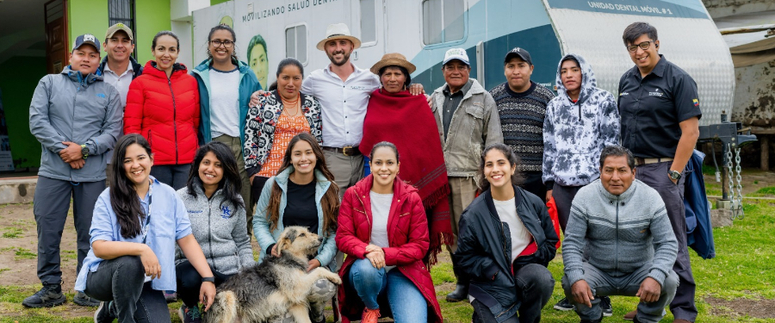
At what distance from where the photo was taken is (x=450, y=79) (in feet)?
15.8

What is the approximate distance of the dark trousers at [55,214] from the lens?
4.73m

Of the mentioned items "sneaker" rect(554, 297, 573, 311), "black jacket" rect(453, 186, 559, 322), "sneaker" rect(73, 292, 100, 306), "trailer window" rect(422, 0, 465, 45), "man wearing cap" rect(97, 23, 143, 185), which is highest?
"trailer window" rect(422, 0, 465, 45)

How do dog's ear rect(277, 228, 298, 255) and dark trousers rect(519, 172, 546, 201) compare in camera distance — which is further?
dark trousers rect(519, 172, 546, 201)

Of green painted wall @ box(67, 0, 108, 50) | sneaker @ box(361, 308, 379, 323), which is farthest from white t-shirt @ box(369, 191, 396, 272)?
green painted wall @ box(67, 0, 108, 50)

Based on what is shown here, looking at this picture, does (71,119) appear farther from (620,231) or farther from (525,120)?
(620,231)

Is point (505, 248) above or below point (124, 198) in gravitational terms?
below

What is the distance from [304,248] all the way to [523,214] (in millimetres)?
1314

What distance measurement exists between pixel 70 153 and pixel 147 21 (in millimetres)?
8905

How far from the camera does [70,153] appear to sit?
464cm

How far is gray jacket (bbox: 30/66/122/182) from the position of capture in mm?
4684

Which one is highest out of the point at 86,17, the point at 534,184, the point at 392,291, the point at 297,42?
the point at 86,17

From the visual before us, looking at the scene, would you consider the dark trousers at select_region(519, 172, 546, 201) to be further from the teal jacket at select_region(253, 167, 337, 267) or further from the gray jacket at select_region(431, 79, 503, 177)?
the teal jacket at select_region(253, 167, 337, 267)

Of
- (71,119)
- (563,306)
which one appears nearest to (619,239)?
(563,306)

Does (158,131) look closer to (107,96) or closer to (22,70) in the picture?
(107,96)
